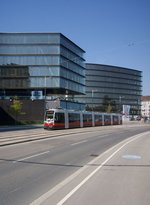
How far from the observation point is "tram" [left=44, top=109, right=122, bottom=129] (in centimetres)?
4828

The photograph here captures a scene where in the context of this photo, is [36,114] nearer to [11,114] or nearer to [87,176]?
[11,114]

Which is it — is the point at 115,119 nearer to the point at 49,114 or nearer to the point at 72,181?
the point at 49,114

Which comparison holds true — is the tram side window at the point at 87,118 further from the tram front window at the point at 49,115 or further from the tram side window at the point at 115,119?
the tram side window at the point at 115,119

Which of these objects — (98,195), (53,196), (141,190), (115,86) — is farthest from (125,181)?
(115,86)

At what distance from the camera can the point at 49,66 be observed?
89.4 m

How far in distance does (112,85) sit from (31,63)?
90.1 meters

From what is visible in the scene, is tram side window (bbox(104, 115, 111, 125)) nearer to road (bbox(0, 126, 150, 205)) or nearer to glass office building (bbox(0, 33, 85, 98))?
glass office building (bbox(0, 33, 85, 98))

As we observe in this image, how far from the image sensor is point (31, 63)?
89.6 meters

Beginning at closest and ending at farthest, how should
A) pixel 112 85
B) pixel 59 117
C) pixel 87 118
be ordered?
pixel 59 117 < pixel 87 118 < pixel 112 85

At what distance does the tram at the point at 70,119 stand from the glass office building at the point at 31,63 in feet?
74.4

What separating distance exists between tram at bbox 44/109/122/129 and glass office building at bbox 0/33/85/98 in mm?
A: 22680

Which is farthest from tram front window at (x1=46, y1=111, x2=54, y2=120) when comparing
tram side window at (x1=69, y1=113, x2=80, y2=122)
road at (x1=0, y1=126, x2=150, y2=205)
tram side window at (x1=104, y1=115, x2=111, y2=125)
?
road at (x1=0, y1=126, x2=150, y2=205)

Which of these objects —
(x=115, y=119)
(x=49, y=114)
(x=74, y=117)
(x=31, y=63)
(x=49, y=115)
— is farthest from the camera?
(x=31, y=63)

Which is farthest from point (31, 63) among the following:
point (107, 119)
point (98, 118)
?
point (98, 118)
